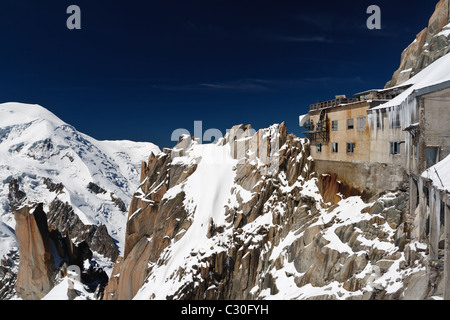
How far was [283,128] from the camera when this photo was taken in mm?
43844

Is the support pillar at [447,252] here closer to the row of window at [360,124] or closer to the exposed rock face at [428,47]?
the row of window at [360,124]

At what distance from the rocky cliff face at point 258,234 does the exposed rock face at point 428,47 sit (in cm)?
2150

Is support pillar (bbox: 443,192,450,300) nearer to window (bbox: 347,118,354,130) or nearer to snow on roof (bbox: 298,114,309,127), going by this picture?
window (bbox: 347,118,354,130)

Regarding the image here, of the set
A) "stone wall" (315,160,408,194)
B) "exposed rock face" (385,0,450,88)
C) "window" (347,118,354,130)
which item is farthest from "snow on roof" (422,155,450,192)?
"exposed rock face" (385,0,450,88)

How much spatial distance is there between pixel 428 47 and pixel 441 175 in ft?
119

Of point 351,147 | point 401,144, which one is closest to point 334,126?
point 351,147

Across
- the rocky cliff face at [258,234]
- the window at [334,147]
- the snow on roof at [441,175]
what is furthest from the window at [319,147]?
the snow on roof at [441,175]

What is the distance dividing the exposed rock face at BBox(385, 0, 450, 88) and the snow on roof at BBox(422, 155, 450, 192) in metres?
31.2

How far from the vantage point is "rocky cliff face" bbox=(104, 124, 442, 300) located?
69.1 feet

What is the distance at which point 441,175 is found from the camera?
1516cm

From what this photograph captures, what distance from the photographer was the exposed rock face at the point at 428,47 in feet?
127

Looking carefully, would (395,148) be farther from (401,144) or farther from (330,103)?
(330,103)
